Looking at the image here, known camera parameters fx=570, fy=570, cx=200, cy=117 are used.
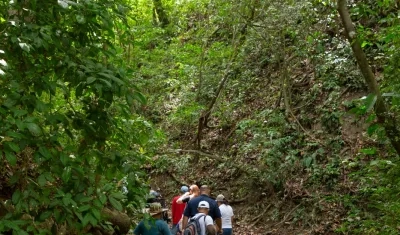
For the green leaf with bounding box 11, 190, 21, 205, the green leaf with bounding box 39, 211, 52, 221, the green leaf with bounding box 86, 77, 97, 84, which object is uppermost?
the green leaf with bounding box 86, 77, 97, 84

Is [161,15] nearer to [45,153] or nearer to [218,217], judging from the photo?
[218,217]

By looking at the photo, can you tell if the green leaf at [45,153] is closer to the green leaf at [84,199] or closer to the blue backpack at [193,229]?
the green leaf at [84,199]

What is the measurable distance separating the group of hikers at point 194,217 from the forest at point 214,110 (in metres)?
0.38

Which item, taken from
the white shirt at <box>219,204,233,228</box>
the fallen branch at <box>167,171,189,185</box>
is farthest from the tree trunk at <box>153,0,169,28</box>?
the white shirt at <box>219,204,233,228</box>

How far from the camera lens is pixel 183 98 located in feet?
58.9

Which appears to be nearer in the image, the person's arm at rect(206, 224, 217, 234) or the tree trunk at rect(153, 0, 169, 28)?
the person's arm at rect(206, 224, 217, 234)

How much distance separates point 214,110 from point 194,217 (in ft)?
35.2

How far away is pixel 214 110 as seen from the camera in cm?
1900

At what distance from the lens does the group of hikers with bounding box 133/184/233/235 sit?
7.49 meters

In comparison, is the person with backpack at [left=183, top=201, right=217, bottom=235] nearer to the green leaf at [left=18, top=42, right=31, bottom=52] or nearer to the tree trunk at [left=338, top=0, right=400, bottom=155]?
the tree trunk at [left=338, top=0, right=400, bottom=155]

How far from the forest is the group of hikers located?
384 mm

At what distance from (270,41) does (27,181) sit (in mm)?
12372

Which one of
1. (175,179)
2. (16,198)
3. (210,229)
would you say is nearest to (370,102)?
(16,198)

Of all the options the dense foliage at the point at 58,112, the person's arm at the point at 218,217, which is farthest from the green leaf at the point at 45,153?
the person's arm at the point at 218,217
